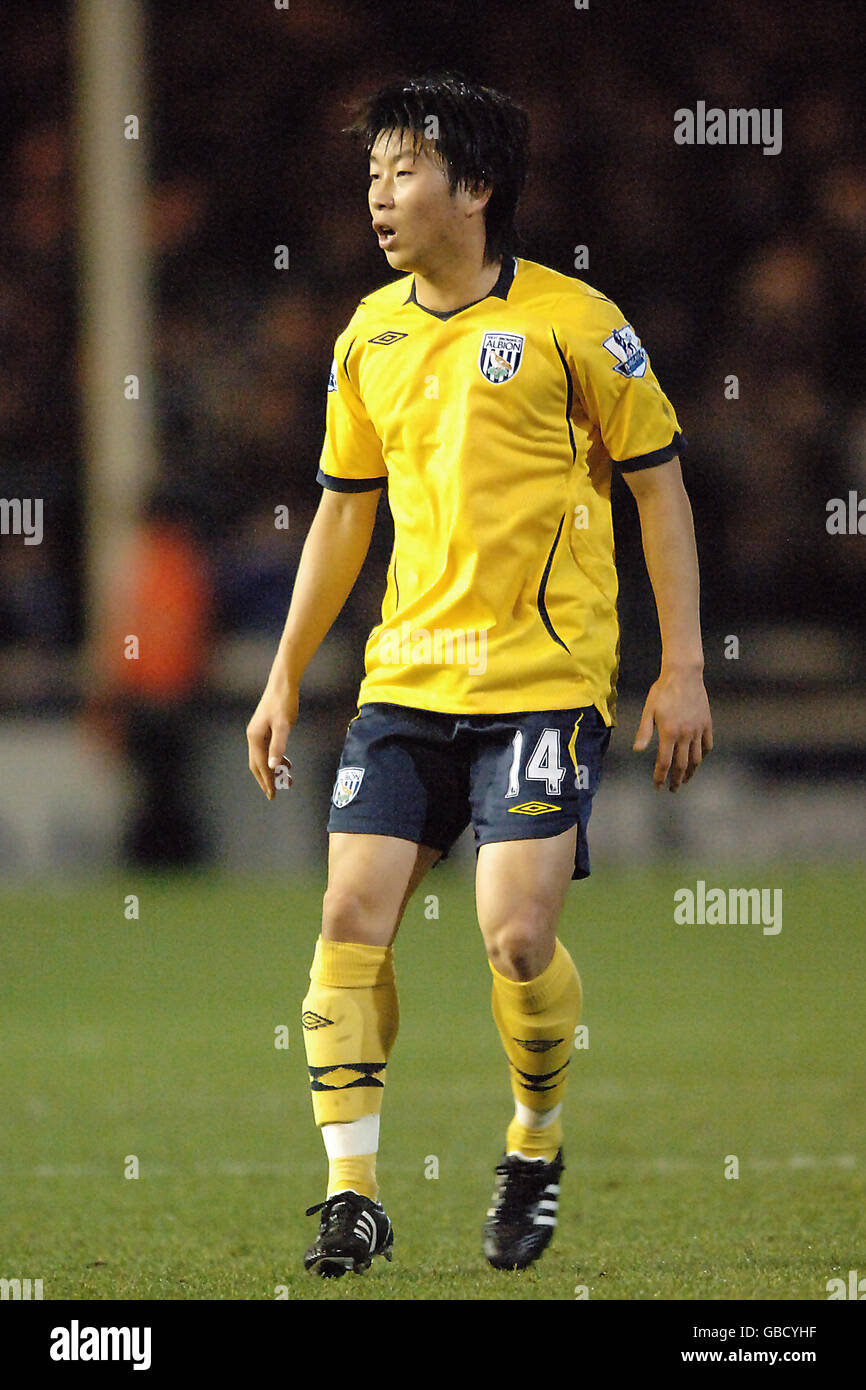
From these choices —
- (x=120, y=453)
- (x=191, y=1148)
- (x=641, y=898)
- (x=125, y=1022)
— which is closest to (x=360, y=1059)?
(x=191, y=1148)

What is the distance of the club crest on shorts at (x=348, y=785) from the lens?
3.67 m

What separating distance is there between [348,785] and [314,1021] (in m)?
0.39

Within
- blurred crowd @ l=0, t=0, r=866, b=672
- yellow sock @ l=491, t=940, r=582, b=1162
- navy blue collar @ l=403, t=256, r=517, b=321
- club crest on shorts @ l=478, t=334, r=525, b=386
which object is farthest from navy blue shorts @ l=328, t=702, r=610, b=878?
blurred crowd @ l=0, t=0, r=866, b=672

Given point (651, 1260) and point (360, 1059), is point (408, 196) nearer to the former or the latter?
point (360, 1059)

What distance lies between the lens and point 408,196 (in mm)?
3568

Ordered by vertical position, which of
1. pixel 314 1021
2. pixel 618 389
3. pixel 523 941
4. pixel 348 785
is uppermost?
pixel 618 389

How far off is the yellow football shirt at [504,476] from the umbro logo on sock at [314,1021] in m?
0.54

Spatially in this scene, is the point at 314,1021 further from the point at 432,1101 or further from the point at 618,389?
the point at 432,1101

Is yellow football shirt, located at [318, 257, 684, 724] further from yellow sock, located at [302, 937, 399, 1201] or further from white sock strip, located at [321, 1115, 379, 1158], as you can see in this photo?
white sock strip, located at [321, 1115, 379, 1158]

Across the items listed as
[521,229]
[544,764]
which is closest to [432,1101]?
[544,764]

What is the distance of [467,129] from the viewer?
143 inches

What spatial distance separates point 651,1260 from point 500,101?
2.00 m

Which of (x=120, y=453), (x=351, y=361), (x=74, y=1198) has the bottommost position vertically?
(x=74, y=1198)

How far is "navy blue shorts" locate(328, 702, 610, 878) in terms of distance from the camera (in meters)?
3.58
